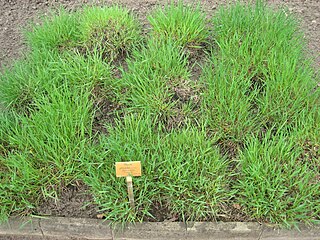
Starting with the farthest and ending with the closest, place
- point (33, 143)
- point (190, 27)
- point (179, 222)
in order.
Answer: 1. point (190, 27)
2. point (33, 143)
3. point (179, 222)

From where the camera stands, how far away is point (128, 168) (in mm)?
1856

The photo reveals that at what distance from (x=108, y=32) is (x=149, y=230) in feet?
5.33

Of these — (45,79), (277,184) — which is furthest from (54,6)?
(277,184)

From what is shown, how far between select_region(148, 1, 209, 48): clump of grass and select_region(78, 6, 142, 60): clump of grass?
201mm

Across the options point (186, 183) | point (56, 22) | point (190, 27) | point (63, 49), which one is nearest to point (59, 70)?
point (63, 49)

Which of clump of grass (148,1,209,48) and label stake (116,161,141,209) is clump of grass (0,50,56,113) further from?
label stake (116,161,141,209)

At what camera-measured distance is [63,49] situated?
2957 millimetres

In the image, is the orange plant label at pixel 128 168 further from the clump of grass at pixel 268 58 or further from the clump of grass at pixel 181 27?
the clump of grass at pixel 181 27

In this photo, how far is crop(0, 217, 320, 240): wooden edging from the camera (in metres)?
2.08

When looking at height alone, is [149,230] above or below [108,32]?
below

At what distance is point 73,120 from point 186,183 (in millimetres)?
830

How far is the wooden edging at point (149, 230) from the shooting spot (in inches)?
81.7

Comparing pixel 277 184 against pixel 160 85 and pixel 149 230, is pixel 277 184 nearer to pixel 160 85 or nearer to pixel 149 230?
pixel 149 230

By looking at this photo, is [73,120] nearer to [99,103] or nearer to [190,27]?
[99,103]
